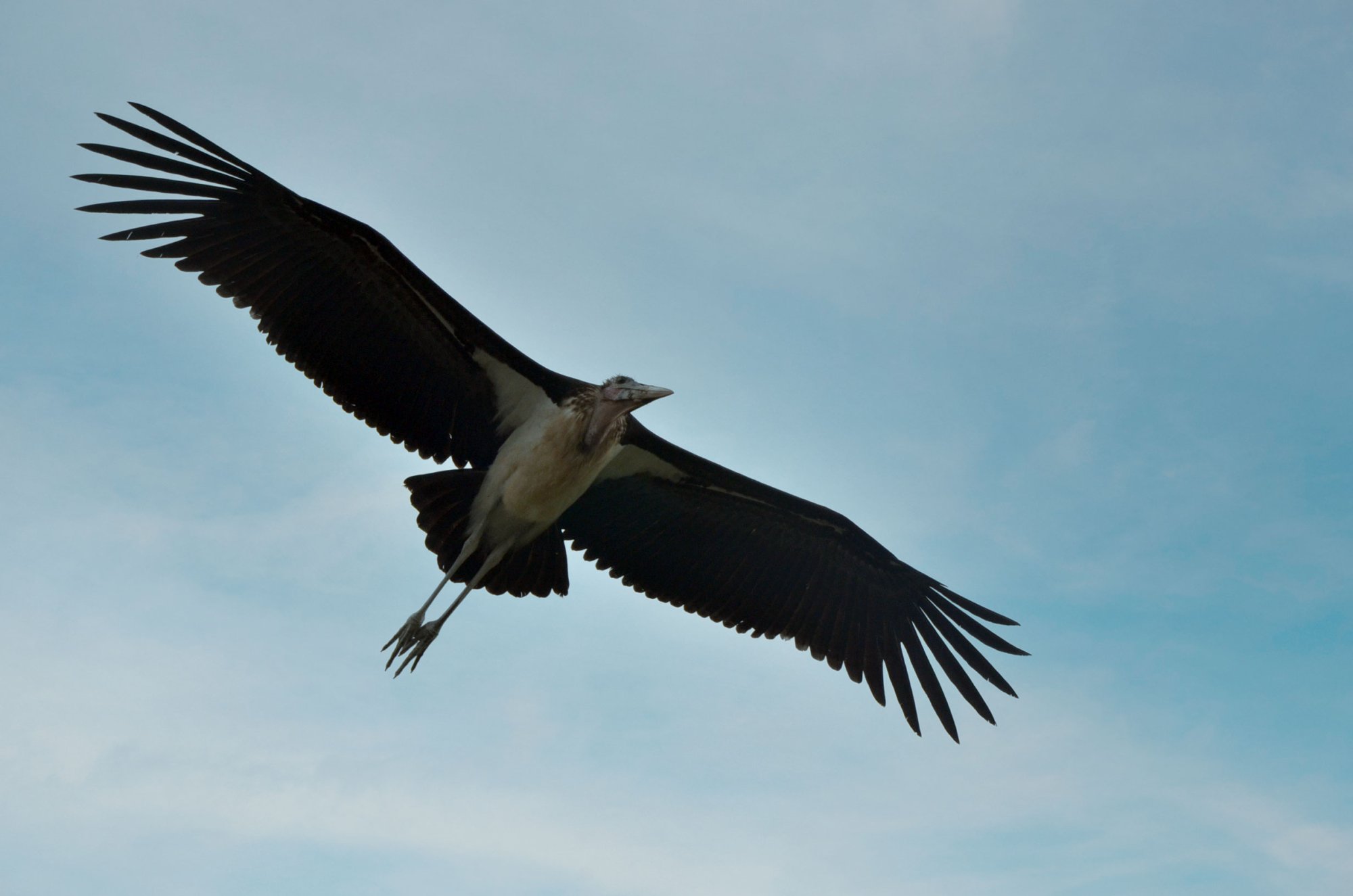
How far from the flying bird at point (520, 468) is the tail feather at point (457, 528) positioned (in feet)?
0.05

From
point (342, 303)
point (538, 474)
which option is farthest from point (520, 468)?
point (342, 303)

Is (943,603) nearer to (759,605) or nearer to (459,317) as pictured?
(759,605)

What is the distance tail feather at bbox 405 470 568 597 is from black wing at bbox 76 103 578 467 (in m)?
0.29

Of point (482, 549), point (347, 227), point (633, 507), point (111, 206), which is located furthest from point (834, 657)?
point (111, 206)

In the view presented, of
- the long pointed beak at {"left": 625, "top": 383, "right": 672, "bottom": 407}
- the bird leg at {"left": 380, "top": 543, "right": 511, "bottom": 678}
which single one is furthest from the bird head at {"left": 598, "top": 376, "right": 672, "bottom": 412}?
the bird leg at {"left": 380, "top": 543, "right": 511, "bottom": 678}

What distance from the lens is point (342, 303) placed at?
9445mm

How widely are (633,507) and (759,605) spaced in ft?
4.92

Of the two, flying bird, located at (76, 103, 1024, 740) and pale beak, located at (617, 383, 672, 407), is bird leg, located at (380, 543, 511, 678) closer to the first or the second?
flying bird, located at (76, 103, 1024, 740)

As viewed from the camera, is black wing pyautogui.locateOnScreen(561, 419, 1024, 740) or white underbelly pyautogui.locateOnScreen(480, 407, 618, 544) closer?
white underbelly pyautogui.locateOnScreen(480, 407, 618, 544)

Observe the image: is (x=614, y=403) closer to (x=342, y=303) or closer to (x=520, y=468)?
(x=520, y=468)

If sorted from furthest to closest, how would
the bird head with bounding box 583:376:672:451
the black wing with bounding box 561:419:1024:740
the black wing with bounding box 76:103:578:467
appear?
the black wing with bounding box 561:419:1024:740, the bird head with bounding box 583:376:672:451, the black wing with bounding box 76:103:578:467

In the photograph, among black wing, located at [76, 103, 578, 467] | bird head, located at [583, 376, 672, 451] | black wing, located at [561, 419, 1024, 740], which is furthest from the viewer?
black wing, located at [561, 419, 1024, 740]

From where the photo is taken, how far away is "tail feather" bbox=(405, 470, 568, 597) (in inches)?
394

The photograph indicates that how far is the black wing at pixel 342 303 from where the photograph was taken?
29.3 feet
